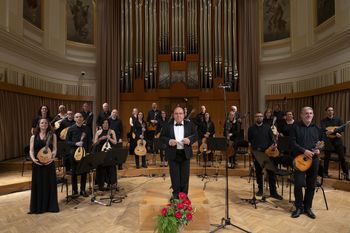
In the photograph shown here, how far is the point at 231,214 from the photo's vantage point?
15.7ft

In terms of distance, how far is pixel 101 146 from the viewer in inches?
247

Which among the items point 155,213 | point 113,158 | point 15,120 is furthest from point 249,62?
point 155,213

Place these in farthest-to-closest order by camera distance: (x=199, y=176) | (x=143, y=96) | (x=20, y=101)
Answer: (x=143, y=96) → (x=20, y=101) → (x=199, y=176)

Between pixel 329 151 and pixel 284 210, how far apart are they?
2250 millimetres

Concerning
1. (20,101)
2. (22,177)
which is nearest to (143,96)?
(20,101)

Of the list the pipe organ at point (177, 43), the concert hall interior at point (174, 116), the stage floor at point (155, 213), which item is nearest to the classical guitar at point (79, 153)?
the concert hall interior at point (174, 116)

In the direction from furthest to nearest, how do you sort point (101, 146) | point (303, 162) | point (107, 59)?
point (107, 59), point (101, 146), point (303, 162)

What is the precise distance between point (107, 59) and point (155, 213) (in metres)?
8.57

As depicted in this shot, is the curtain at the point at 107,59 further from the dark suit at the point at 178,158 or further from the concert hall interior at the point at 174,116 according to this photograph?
the dark suit at the point at 178,158

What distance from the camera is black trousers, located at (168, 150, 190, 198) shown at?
4082 mm

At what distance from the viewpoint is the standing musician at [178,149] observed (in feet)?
13.2

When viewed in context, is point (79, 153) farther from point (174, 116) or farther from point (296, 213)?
point (296, 213)

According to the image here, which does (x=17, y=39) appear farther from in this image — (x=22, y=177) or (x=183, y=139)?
(x=183, y=139)

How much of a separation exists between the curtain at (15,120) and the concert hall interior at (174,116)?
0.13 ft
